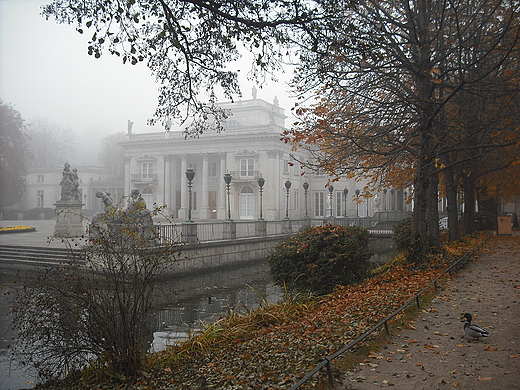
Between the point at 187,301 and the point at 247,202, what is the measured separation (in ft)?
125

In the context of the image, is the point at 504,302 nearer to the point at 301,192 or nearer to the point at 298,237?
the point at 298,237

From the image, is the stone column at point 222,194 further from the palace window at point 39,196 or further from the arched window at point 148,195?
the palace window at point 39,196

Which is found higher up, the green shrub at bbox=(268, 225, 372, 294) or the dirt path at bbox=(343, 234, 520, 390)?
the green shrub at bbox=(268, 225, 372, 294)

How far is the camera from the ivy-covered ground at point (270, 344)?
581cm

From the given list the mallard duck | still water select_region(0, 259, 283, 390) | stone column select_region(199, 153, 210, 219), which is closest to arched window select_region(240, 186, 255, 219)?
stone column select_region(199, 153, 210, 219)

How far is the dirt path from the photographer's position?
5.09 m

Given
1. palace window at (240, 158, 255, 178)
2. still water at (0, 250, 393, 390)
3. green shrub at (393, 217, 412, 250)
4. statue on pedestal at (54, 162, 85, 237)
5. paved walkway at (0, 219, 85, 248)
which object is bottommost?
still water at (0, 250, 393, 390)

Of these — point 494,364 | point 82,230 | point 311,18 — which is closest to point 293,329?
point 494,364

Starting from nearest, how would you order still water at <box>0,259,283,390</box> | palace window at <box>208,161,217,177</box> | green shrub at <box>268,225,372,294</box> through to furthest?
still water at <box>0,259,283,390</box> < green shrub at <box>268,225,372,294</box> < palace window at <box>208,161,217,177</box>

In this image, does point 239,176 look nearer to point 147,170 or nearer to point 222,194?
point 222,194

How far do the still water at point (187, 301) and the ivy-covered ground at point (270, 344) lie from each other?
2.51ft

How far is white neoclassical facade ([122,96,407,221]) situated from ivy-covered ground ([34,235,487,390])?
1526 inches

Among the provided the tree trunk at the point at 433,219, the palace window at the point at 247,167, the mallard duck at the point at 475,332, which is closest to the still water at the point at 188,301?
the mallard duck at the point at 475,332

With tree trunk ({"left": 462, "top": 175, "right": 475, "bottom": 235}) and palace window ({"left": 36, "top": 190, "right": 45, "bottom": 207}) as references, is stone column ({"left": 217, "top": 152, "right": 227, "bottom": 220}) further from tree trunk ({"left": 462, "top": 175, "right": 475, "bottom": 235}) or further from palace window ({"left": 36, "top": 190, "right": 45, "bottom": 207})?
tree trunk ({"left": 462, "top": 175, "right": 475, "bottom": 235})
